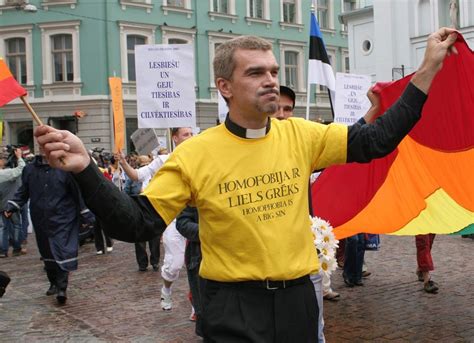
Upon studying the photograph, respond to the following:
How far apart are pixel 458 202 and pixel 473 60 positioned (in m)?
1.39

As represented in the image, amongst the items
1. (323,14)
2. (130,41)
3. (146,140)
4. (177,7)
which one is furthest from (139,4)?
(146,140)

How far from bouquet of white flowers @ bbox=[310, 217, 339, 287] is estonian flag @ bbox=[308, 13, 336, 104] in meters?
5.19

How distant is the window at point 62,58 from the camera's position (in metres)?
32.6

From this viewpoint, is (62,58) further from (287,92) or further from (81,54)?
(287,92)

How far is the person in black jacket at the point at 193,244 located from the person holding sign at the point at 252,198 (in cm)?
242

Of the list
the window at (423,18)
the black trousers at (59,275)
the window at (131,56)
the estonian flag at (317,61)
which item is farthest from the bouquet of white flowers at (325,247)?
the window at (131,56)

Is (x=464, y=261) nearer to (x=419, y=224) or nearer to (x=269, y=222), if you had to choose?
(x=419, y=224)

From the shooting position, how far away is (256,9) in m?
38.3

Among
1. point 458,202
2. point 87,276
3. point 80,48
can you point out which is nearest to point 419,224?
point 458,202

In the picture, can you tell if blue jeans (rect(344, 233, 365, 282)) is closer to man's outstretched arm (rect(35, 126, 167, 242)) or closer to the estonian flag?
the estonian flag

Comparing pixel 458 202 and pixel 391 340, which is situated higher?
pixel 458 202

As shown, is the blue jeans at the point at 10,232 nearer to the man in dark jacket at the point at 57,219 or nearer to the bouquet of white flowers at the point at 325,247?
the man in dark jacket at the point at 57,219

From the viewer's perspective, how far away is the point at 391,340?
6.05 m

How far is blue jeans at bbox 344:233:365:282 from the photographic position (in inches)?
329
